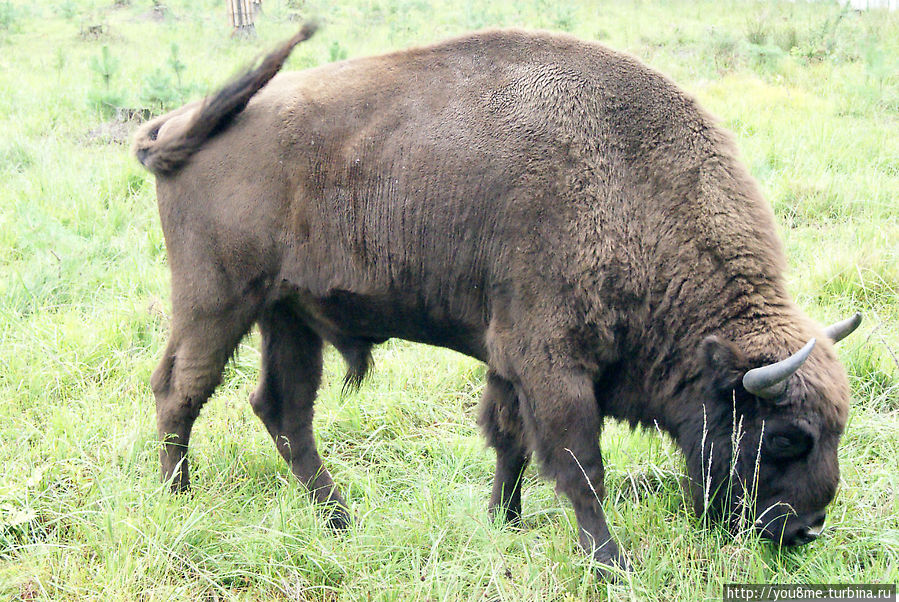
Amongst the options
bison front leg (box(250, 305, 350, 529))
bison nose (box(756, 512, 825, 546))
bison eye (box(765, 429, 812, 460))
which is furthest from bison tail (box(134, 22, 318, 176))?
bison nose (box(756, 512, 825, 546))

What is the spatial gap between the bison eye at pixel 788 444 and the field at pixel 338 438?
0.32 metres

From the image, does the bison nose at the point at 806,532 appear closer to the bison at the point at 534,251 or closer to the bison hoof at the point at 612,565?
the bison at the point at 534,251

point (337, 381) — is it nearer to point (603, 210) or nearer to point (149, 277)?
point (149, 277)

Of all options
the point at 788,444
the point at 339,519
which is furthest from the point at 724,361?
the point at 339,519

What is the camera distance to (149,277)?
5.04 meters

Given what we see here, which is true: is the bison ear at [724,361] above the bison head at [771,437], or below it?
above

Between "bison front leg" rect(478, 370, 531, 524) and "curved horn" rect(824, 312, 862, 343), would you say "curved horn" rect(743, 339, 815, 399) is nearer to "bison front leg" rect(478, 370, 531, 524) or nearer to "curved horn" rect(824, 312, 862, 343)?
"curved horn" rect(824, 312, 862, 343)

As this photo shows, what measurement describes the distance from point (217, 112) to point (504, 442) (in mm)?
1772

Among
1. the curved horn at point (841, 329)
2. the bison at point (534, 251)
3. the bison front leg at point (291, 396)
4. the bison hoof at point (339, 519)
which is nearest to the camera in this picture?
the bison at point (534, 251)

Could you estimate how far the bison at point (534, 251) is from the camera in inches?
110

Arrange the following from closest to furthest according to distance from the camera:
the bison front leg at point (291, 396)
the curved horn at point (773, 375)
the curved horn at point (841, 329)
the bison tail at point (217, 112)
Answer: the curved horn at point (773, 375) < the curved horn at point (841, 329) < the bison tail at point (217, 112) < the bison front leg at point (291, 396)

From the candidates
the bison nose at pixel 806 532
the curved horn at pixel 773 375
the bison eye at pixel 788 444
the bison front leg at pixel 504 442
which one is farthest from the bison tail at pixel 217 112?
the bison nose at pixel 806 532

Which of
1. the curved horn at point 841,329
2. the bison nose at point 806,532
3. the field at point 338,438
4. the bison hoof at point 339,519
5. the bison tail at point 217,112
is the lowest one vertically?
the bison hoof at point 339,519

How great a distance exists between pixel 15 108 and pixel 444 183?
6651 mm
